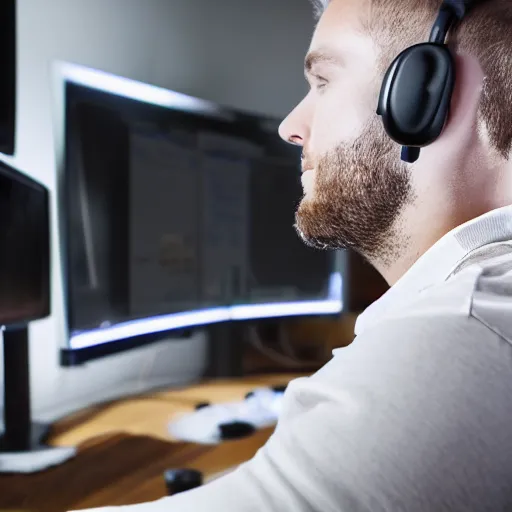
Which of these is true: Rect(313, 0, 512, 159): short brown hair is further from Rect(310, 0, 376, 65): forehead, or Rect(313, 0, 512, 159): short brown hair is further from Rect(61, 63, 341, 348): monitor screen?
Rect(61, 63, 341, 348): monitor screen

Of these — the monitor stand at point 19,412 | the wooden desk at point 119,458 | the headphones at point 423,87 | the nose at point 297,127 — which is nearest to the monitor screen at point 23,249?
the monitor stand at point 19,412

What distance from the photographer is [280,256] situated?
1188mm

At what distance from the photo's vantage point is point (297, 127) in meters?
0.68

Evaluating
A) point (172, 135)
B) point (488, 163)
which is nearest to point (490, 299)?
point (488, 163)

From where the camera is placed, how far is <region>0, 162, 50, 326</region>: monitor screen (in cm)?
71

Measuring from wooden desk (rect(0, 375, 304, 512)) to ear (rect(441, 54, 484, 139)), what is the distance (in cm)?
51

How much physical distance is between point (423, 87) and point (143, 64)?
0.73 meters

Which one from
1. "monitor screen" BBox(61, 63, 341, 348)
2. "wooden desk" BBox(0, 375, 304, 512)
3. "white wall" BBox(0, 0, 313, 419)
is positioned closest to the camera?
"wooden desk" BBox(0, 375, 304, 512)

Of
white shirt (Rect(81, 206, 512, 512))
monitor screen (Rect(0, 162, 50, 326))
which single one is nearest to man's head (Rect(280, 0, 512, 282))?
white shirt (Rect(81, 206, 512, 512))

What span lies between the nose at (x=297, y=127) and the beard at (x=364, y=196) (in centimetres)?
6

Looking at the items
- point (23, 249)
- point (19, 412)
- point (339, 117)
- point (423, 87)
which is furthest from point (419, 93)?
point (19, 412)

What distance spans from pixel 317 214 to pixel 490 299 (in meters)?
0.33

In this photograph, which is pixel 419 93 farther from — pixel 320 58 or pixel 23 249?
pixel 23 249

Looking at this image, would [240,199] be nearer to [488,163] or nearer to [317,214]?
[317,214]
